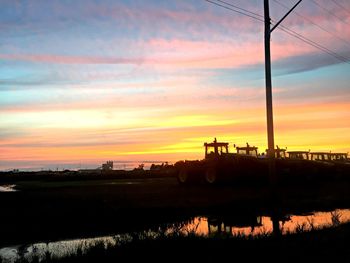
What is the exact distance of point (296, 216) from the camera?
51.0ft

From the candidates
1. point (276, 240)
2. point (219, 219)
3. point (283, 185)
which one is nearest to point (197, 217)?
point (219, 219)

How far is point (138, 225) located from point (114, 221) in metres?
1.21

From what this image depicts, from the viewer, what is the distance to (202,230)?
491 inches

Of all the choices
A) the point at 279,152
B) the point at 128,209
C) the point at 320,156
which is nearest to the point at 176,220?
the point at 128,209

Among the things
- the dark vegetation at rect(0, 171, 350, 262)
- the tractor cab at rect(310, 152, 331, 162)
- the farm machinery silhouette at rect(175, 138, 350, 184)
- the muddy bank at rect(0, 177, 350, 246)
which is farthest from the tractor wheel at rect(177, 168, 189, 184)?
the tractor cab at rect(310, 152, 331, 162)

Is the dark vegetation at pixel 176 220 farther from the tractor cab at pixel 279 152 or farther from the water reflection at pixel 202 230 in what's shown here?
the tractor cab at pixel 279 152

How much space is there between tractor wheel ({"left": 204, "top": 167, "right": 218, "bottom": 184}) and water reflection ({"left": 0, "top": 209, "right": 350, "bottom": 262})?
9.33 metres

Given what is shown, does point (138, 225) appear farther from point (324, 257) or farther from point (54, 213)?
point (324, 257)

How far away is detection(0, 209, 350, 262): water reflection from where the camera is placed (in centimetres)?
993

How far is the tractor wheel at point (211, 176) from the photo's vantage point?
84.7 feet

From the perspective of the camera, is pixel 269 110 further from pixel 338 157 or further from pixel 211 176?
pixel 338 157

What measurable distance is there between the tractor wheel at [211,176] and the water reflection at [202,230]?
9.33m

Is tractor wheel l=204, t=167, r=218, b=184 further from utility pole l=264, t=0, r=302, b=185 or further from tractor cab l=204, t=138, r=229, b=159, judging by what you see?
utility pole l=264, t=0, r=302, b=185

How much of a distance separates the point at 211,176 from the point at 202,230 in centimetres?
1376
